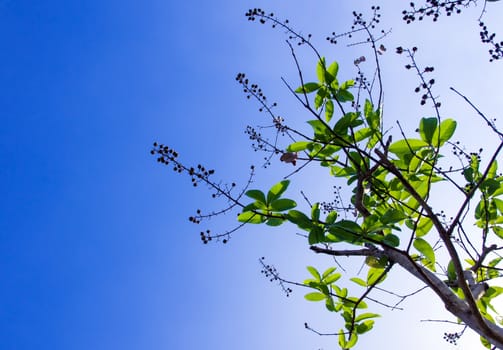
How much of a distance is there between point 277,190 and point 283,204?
3.4 inches

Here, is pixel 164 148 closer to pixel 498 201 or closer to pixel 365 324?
pixel 365 324

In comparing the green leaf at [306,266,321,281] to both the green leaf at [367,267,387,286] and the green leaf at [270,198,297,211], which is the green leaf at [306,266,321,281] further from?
the green leaf at [270,198,297,211]

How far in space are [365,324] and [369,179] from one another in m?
1.11

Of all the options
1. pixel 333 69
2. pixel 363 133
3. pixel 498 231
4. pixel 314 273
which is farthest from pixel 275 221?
pixel 498 231

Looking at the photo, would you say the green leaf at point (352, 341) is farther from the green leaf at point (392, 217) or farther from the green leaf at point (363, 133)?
the green leaf at point (363, 133)

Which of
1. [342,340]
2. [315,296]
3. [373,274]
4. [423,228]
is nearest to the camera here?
[423,228]

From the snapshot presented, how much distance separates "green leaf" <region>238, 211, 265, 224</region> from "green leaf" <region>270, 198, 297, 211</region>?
15 cm

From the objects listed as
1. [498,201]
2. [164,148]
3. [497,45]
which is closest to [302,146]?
[164,148]

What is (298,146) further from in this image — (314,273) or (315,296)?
(315,296)

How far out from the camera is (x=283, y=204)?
7.10ft

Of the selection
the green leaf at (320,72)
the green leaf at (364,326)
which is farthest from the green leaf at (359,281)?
the green leaf at (320,72)

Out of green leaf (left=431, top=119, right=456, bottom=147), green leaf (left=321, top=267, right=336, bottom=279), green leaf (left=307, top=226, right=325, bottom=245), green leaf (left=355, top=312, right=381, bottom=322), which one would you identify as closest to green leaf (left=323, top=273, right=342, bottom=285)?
green leaf (left=321, top=267, right=336, bottom=279)

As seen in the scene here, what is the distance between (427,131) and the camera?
223 centimetres

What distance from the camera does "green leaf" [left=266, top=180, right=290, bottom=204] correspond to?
220 centimetres
